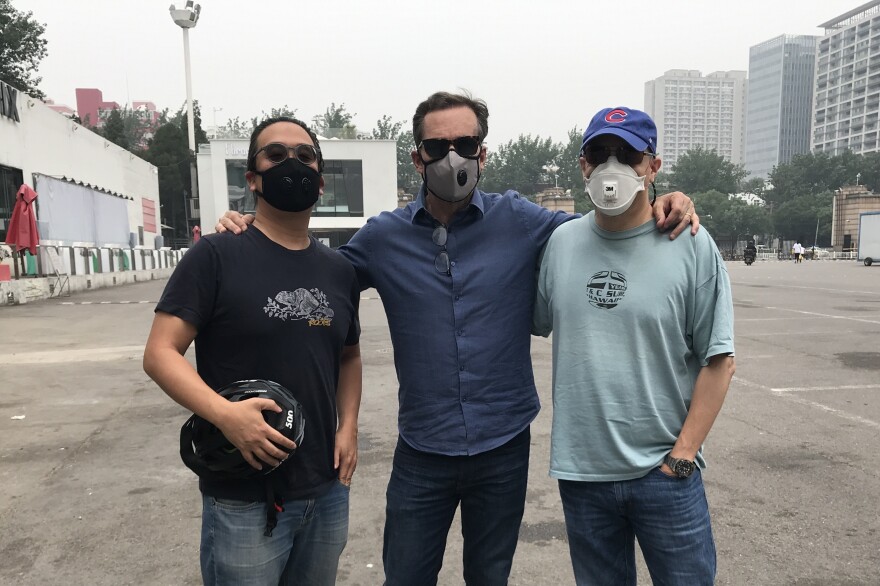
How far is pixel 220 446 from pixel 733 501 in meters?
3.33

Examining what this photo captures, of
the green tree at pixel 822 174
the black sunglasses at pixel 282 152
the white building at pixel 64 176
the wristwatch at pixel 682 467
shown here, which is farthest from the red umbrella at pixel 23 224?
the green tree at pixel 822 174

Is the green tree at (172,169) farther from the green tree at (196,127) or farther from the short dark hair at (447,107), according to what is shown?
the short dark hair at (447,107)

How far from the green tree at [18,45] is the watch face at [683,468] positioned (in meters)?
49.2

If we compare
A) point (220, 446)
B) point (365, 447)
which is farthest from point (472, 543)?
point (365, 447)

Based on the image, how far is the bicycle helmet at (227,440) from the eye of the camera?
1749 mm

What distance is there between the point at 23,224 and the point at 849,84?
164899 millimetres

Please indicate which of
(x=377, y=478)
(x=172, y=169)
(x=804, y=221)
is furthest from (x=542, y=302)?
(x=804, y=221)

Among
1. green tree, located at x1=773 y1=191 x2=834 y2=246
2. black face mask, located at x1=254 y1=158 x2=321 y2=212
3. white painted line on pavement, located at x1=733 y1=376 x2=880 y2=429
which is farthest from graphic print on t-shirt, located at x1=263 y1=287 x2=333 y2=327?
green tree, located at x1=773 y1=191 x2=834 y2=246

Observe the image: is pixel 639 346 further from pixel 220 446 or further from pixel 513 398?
pixel 220 446

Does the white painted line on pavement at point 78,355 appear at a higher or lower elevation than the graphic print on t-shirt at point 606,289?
lower

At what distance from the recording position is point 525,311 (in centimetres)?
230

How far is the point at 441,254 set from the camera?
2.28 m

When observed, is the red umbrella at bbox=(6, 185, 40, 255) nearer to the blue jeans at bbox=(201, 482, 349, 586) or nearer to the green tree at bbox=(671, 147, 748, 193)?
the blue jeans at bbox=(201, 482, 349, 586)

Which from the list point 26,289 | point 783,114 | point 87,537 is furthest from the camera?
point 783,114
